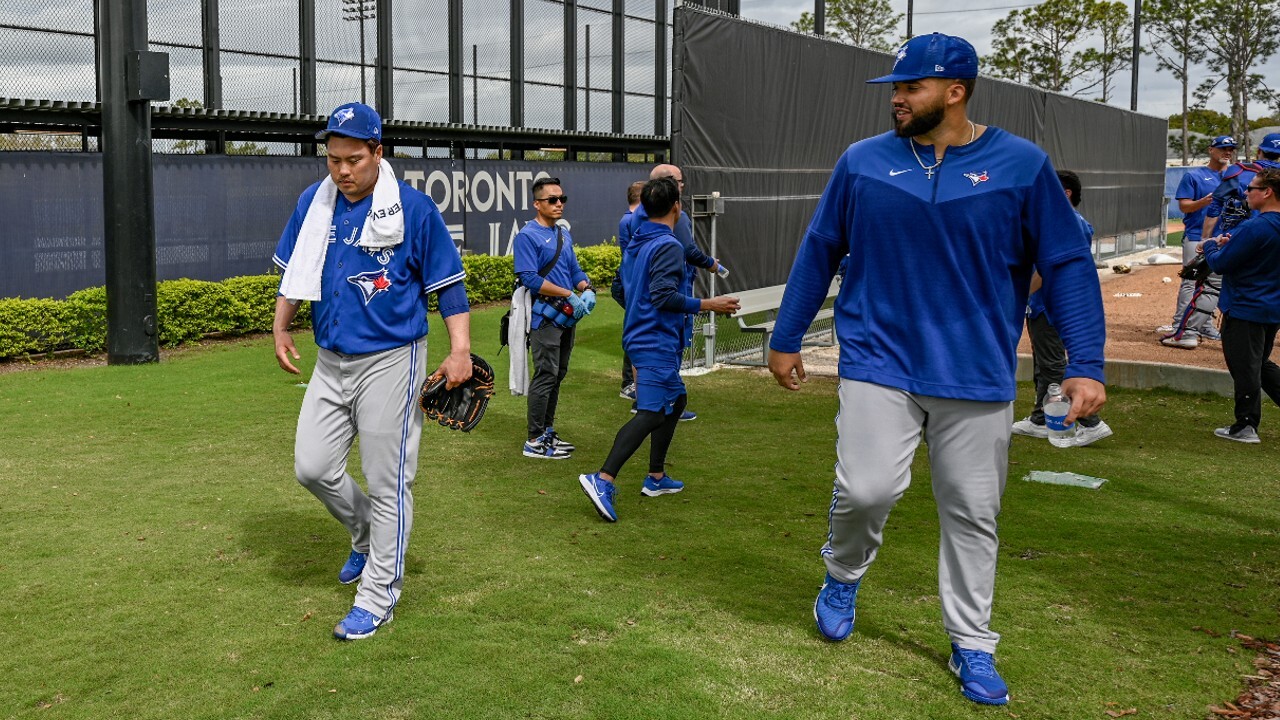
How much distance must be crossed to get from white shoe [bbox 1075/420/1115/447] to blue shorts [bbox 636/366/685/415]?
10.9 feet

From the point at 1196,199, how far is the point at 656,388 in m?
8.72

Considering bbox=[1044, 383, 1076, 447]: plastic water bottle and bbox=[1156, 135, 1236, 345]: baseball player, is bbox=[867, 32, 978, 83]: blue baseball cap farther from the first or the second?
bbox=[1156, 135, 1236, 345]: baseball player

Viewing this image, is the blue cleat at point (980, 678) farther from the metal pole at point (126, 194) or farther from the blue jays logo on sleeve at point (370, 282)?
the metal pole at point (126, 194)

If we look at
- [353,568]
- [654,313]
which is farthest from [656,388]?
[353,568]

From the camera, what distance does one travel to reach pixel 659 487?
6902 mm

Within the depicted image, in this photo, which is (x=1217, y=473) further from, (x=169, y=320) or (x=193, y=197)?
(x=193, y=197)

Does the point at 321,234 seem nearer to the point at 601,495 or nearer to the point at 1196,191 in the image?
the point at 601,495

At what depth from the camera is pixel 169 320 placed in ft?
42.3

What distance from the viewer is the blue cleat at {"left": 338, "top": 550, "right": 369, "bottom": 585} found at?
17.0 feet

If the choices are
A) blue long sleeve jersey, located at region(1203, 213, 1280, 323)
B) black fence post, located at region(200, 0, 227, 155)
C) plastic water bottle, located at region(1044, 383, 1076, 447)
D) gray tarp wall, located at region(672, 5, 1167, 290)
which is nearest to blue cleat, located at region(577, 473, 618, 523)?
plastic water bottle, located at region(1044, 383, 1076, 447)

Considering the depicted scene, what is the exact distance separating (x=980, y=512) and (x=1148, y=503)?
318cm

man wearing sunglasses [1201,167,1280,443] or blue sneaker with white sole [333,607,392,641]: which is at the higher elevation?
man wearing sunglasses [1201,167,1280,443]

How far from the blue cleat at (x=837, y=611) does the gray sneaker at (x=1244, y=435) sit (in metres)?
5.13

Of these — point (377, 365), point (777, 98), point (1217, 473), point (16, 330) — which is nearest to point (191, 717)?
point (377, 365)
